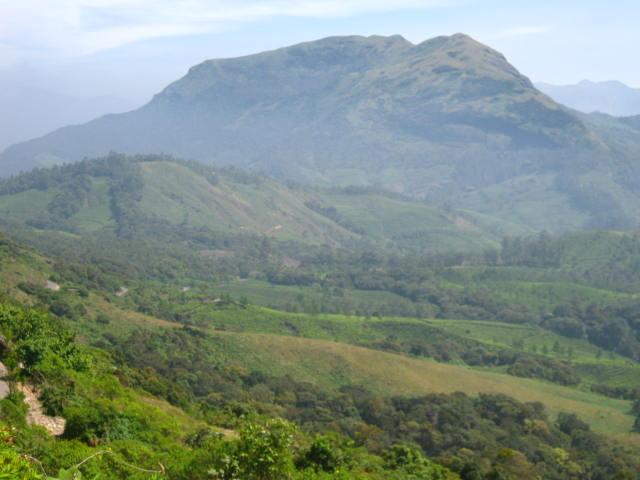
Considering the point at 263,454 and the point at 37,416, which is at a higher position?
the point at 263,454

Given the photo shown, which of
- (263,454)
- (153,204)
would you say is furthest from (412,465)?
(153,204)

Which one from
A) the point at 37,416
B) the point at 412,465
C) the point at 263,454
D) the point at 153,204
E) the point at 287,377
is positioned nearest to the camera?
the point at 263,454

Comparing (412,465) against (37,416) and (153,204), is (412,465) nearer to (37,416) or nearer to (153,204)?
(37,416)

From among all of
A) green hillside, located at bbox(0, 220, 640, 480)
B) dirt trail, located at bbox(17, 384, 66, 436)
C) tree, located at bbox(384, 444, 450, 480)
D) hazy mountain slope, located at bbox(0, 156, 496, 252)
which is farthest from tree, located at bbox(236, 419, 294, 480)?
hazy mountain slope, located at bbox(0, 156, 496, 252)

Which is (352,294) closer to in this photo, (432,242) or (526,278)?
(526,278)

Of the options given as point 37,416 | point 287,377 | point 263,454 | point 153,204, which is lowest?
point 287,377

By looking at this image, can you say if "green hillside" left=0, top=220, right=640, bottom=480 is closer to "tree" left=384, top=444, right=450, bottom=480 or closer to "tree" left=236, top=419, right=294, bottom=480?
"tree" left=236, top=419, right=294, bottom=480

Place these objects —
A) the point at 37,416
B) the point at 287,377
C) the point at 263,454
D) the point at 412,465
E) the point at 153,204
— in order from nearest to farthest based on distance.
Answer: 1. the point at 263,454
2. the point at 37,416
3. the point at 412,465
4. the point at 287,377
5. the point at 153,204

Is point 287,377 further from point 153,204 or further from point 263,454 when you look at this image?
point 153,204

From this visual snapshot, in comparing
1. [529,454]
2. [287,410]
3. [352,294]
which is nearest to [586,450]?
[529,454]

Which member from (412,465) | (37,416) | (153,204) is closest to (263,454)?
(37,416)

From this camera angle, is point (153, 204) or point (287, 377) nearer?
point (287, 377)

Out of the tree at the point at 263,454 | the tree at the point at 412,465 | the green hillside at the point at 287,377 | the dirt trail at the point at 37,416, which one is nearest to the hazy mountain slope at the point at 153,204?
the green hillside at the point at 287,377

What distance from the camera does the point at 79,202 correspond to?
15975 cm
